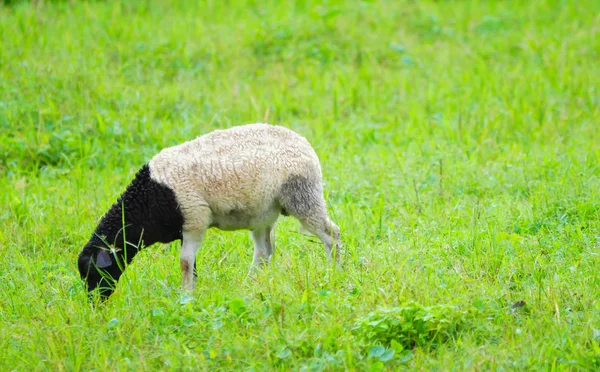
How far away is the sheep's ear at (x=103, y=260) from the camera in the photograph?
5557mm

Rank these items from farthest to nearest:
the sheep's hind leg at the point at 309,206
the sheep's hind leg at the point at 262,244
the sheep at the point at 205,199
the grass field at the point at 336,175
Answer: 1. the sheep's hind leg at the point at 262,244
2. the sheep's hind leg at the point at 309,206
3. the sheep at the point at 205,199
4. the grass field at the point at 336,175

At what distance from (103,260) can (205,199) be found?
864mm

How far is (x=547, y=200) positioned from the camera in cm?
674

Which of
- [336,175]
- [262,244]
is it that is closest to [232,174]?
[262,244]

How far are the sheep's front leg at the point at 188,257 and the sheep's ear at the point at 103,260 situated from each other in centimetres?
53

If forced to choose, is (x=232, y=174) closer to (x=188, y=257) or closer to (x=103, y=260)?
(x=188, y=257)

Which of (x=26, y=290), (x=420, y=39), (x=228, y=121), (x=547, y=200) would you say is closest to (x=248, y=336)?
(x=26, y=290)

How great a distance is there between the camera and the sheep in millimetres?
5691

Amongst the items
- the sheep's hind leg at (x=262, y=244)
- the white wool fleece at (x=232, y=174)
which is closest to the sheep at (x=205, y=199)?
the white wool fleece at (x=232, y=174)

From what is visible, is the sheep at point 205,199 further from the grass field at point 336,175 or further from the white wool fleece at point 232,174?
the grass field at point 336,175

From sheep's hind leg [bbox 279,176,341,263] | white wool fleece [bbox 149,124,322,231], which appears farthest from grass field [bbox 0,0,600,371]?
white wool fleece [bbox 149,124,322,231]

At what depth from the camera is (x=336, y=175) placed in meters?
7.93

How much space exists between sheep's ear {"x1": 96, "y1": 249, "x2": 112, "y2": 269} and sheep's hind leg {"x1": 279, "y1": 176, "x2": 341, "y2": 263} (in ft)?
4.46

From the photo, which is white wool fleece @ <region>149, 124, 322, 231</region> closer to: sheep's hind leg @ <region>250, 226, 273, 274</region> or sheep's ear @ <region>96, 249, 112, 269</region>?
sheep's hind leg @ <region>250, 226, 273, 274</region>
